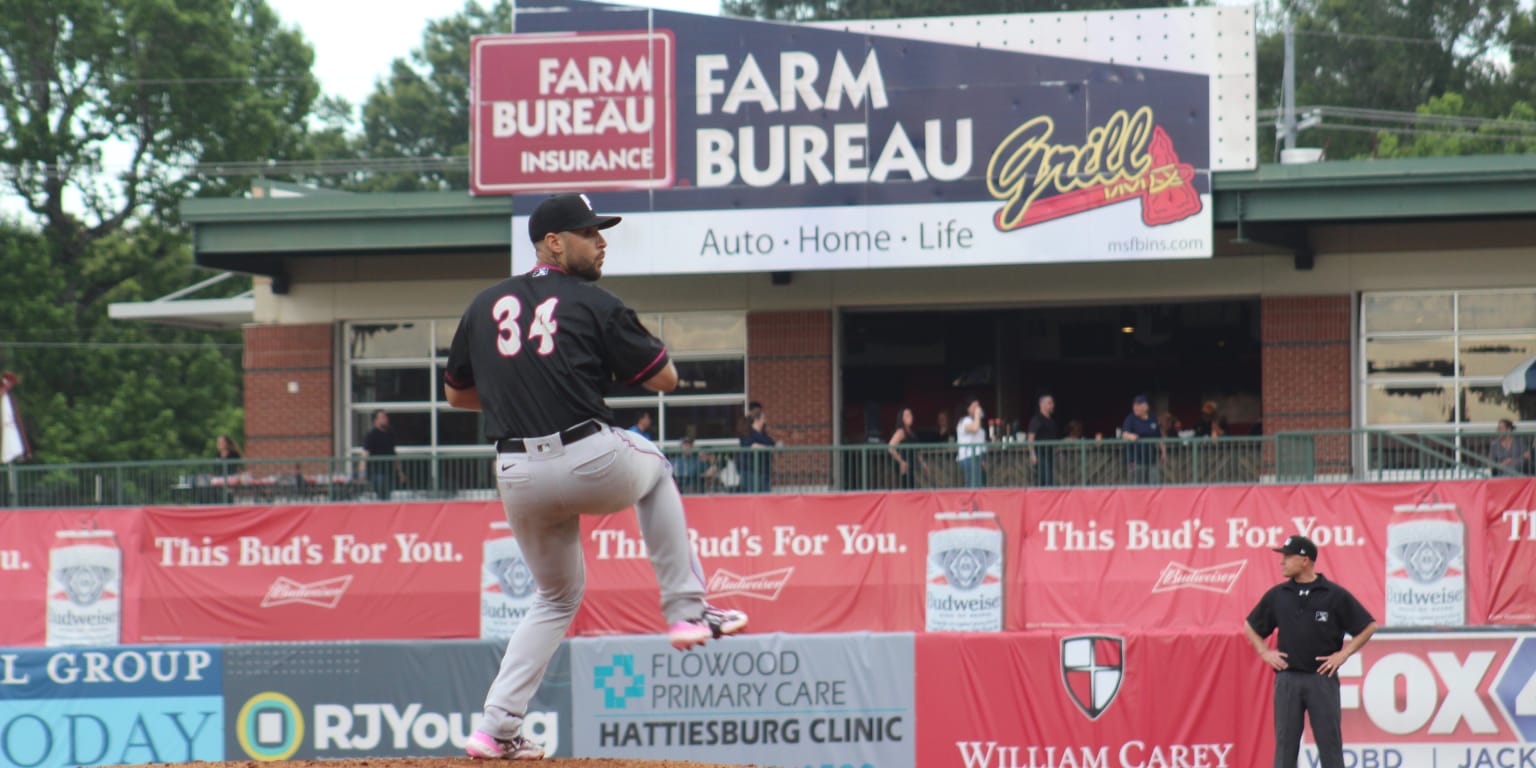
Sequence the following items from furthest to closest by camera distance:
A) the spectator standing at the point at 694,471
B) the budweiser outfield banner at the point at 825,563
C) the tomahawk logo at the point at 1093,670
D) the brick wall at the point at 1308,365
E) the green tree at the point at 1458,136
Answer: the green tree at the point at 1458,136, the brick wall at the point at 1308,365, the spectator standing at the point at 694,471, the budweiser outfield banner at the point at 825,563, the tomahawk logo at the point at 1093,670

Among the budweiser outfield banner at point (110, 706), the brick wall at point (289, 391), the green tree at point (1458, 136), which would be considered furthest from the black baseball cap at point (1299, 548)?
the green tree at point (1458, 136)

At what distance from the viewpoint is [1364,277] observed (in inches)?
917

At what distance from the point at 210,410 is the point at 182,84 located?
27.6 ft

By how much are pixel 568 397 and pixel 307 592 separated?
12521 millimetres

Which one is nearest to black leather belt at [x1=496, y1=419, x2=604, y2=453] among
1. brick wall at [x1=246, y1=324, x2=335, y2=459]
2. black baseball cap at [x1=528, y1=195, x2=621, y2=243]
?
black baseball cap at [x1=528, y1=195, x2=621, y2=243]

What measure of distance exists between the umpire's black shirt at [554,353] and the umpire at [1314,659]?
722 cm

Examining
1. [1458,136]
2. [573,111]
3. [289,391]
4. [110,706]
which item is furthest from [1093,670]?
[1458,136]

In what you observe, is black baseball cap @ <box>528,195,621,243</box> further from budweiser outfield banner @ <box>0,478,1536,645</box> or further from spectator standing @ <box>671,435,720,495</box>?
spectator standing @ <box>671,435,720,495</box>

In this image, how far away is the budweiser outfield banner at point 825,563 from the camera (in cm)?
1670

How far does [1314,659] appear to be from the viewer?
12.7 meters

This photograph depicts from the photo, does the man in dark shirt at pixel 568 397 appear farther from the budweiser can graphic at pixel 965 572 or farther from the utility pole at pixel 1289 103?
the utility pole at pixel 1289 103

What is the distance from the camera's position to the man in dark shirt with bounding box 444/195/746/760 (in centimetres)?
689

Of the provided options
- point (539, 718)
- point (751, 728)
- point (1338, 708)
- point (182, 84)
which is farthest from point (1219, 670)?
point (182, 84)

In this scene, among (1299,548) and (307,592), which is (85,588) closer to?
(307,592)
